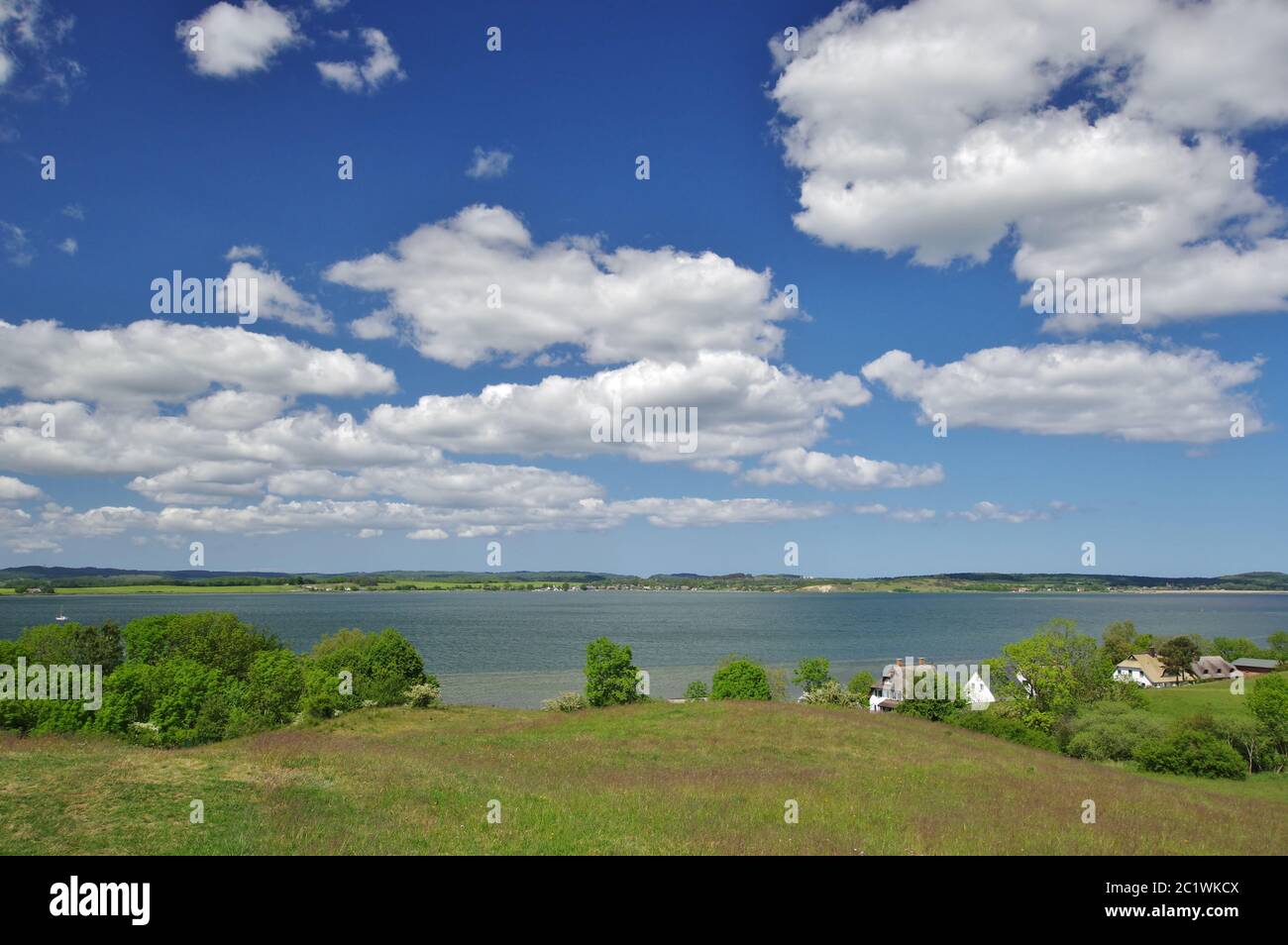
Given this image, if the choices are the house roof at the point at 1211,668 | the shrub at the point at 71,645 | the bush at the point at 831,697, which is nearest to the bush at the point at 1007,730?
the bush at the point at 831,697

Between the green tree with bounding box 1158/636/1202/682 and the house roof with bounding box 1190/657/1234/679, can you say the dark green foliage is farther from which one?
the house roof with bounding box 1190/657/1234/679

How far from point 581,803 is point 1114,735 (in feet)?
150

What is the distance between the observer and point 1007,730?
2183 inches

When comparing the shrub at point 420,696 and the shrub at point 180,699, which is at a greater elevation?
the shrub at point 180,699

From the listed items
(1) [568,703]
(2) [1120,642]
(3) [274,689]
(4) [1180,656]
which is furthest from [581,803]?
(4) [1180,656]

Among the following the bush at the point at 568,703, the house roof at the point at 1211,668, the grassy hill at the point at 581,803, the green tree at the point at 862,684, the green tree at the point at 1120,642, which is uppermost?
the grassy hill at the point at 581,803

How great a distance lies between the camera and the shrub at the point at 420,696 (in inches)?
2375

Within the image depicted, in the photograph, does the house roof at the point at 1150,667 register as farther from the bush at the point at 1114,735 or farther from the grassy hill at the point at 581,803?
the grassy hill at the point at 581,803

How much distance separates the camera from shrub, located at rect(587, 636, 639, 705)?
211ft

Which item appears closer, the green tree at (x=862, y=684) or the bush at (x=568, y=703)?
the bush at (x=568, y=703)

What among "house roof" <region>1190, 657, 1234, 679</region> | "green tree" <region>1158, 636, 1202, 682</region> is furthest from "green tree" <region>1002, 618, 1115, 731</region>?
"house roof" <region>1190, 657, 1234, 679</region>

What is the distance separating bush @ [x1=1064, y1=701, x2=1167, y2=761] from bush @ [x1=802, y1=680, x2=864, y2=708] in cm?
1891

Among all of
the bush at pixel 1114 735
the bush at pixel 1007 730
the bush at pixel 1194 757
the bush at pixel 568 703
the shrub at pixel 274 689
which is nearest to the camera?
the bush at pixel 1194 757

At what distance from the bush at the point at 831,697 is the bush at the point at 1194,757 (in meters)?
25.0
